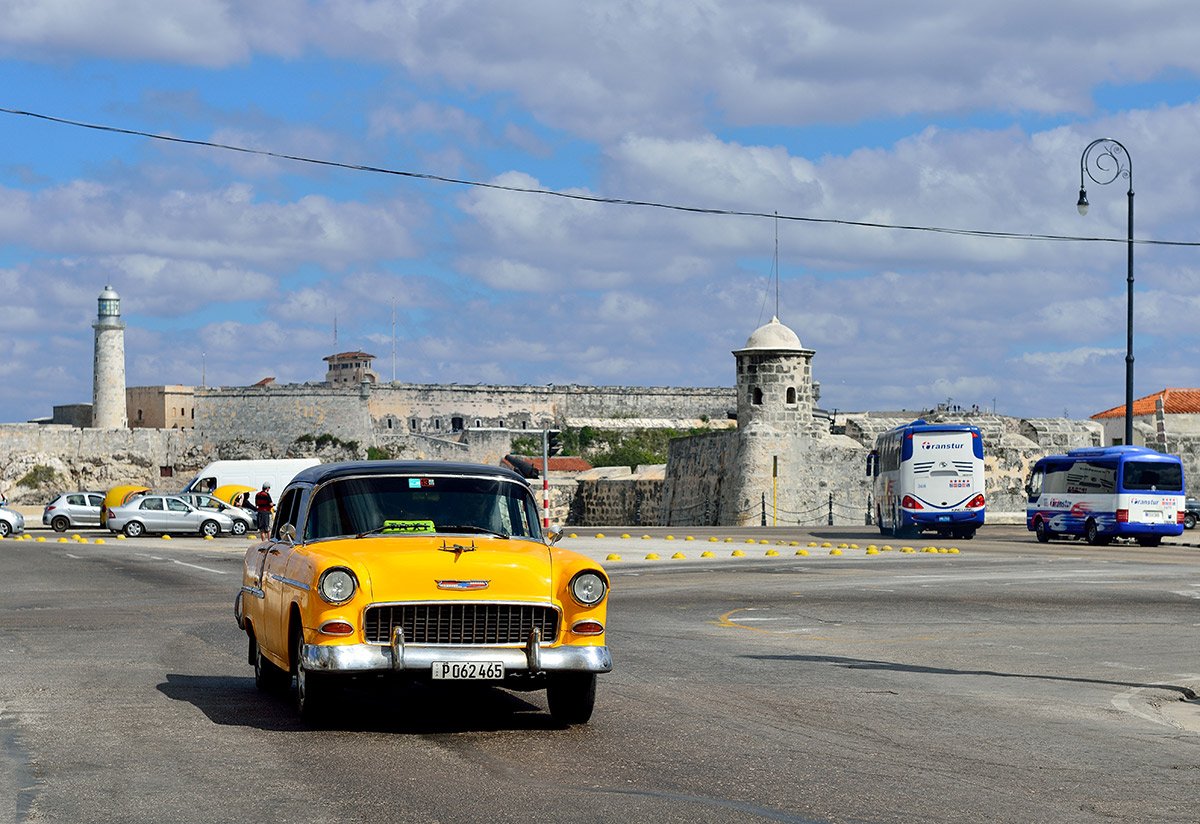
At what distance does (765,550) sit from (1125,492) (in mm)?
10201

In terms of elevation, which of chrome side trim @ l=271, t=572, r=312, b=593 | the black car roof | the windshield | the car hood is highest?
the black car roof

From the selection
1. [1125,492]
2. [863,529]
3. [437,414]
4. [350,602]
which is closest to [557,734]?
[350,602]

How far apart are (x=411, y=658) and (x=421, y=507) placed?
1615mm

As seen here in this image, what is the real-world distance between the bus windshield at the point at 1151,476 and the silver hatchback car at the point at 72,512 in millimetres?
35130

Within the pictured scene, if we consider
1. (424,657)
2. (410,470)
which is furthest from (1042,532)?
(424,657)

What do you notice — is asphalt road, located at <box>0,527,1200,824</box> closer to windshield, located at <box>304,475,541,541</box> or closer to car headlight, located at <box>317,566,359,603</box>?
car headlight, located at <box>317,566,359,603</box>

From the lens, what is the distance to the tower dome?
62.5 meters

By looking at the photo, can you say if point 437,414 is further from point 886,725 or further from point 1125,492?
point 886,725

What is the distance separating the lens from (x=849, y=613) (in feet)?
67.5

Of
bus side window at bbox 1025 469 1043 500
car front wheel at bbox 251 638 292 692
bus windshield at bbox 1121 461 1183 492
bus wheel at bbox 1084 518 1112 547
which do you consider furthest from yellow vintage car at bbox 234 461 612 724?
bus side window at bbox 1025 469 1043 500

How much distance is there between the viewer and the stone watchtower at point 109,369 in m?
124

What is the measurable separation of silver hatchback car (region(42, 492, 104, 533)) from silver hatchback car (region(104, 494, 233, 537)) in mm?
6935

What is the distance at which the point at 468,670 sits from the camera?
9.72 meters

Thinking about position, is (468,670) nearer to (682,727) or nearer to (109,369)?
(682,727)
